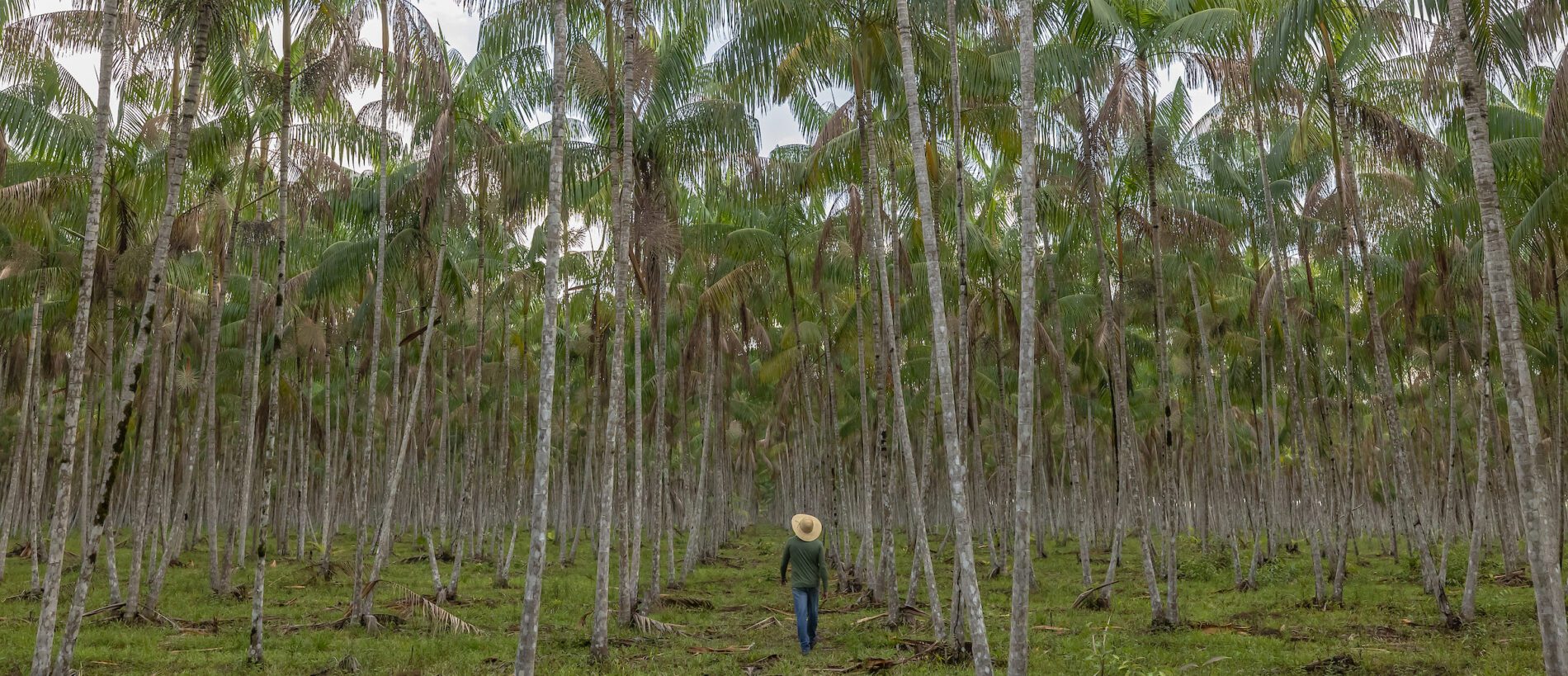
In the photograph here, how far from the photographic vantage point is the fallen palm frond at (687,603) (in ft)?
57.7

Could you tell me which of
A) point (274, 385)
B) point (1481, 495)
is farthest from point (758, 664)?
point (1481, 495)

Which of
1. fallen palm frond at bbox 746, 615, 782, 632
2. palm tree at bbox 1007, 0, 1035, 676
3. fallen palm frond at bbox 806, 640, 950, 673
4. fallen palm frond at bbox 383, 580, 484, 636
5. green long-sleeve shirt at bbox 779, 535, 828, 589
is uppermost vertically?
palm tree at bbox 1007, 0, 1035, 676

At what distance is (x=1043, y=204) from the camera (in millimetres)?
16953

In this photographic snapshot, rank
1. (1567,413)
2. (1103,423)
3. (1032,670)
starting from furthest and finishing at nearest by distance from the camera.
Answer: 1. (1103,423)
2. (1567,413)
3. (1032,670)

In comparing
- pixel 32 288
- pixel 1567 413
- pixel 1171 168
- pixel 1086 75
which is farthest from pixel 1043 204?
pixel 1567 413

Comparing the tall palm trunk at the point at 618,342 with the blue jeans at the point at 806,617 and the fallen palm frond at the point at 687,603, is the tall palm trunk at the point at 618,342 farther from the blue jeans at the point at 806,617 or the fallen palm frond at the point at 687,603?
the fallen palm frond at the point at 687,603

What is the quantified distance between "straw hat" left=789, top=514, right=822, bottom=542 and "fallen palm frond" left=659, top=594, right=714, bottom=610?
535cm

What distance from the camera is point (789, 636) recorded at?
566 inches

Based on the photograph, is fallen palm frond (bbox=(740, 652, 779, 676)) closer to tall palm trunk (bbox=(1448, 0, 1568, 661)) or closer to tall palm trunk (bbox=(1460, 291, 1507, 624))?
tall palm trunk (bbox=(1448, 0, 1568, 661))

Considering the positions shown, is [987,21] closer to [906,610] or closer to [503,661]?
[906,610]

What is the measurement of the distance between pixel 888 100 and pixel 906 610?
7959 millimetres

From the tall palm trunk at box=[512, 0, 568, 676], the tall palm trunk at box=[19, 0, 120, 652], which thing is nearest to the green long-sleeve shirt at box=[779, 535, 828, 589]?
the tall palm trunk at box=[512, 0, 568, 676]

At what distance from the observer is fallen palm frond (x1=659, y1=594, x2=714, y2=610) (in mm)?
17594

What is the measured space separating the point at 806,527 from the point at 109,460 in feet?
26.2
